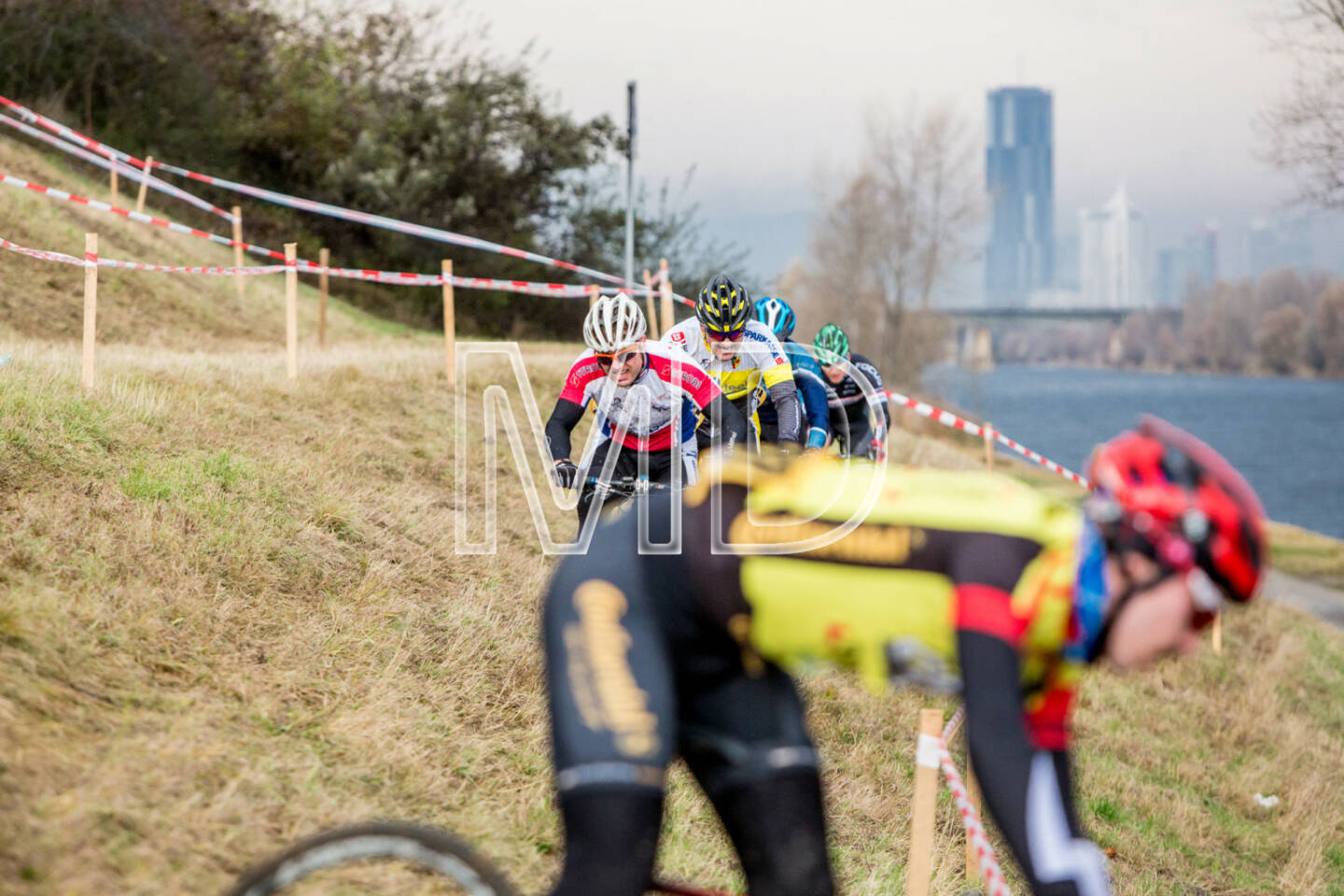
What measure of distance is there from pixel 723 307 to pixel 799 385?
5.28 feet

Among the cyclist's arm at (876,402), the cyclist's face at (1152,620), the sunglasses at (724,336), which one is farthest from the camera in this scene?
the cyclist's arm at (876,402)

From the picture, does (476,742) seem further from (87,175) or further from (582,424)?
(87,175)

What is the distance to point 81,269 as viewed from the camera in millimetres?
17547

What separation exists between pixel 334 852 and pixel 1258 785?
9753 millimetres

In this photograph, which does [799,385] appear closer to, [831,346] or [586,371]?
[831,346]

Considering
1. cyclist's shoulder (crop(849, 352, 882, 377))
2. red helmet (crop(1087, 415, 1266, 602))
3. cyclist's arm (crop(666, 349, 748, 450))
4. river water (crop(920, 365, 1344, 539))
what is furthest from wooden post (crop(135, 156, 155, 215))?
river water (crop(920, 365, 1344, 539))

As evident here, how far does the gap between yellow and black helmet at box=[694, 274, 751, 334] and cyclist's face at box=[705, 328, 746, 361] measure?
34 millimetres

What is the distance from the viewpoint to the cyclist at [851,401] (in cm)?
1050

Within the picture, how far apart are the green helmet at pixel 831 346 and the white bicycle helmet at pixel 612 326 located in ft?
15.3

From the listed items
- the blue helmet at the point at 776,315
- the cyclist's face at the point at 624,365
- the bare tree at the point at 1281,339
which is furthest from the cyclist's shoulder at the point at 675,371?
the bare tree at the point at 1281,339

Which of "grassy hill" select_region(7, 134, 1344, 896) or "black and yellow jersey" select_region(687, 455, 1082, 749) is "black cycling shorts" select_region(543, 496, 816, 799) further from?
"grassy hill" select_region(7, 134, 1344, 896)

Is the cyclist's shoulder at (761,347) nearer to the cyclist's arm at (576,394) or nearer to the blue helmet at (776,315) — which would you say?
the blue helmet at (776,315)

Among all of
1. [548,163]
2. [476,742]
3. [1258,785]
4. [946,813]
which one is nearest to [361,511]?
[476,742]

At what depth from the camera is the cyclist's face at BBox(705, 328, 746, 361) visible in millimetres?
8094
